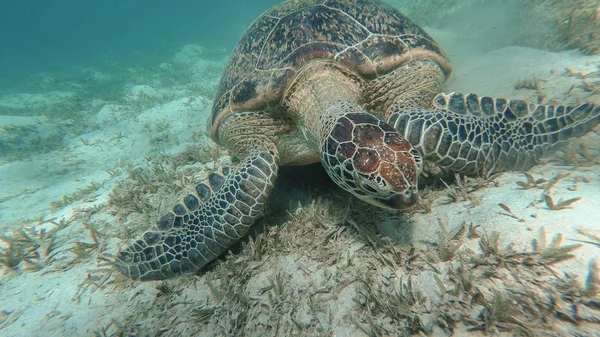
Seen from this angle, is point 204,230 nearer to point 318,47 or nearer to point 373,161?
point 373,161

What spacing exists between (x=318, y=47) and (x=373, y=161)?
5.69ft

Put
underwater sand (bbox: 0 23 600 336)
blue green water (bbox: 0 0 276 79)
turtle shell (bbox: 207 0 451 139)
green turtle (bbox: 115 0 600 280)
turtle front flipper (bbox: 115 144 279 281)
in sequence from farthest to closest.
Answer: blue green water (bbox: 0 0 276 79)
turtle shell (bbox: 207 0 451 139)
turtle front flipper (bbox: 115 144 279 281)
green turtle (bbox: 115 0 600 280)
underwater sand (bbox: 0 23 600 336)

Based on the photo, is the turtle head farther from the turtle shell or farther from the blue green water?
the blue green water

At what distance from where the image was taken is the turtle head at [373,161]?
67.7 inches

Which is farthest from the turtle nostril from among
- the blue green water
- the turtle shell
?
the blue green water

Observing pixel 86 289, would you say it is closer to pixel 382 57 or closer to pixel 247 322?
pixel 247 322

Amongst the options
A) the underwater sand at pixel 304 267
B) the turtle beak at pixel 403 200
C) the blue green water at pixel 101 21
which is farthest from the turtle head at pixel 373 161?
the blue green water at pixel 101 21

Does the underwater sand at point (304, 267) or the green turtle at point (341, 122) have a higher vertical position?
the green turtle at point (341, 122)

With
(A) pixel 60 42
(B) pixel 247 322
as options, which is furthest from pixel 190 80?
(A) pixel 60 42

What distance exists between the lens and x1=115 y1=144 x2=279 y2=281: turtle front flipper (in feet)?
7.95

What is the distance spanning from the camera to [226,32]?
3419 centimetres

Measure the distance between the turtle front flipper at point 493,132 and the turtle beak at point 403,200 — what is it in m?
0.71

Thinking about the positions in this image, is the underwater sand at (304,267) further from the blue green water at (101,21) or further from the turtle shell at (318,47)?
the blue green water at (101,21)

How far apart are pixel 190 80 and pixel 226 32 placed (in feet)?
75.3
